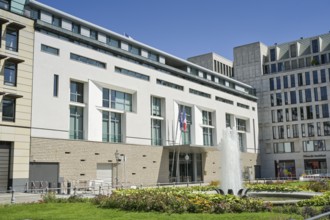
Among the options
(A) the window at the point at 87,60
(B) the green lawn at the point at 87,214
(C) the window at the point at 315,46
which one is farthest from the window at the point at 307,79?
(B) the green lawn at the point at 87,214

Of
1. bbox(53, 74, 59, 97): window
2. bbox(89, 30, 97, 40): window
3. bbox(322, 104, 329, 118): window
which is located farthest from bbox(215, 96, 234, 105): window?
bbox(53, 74, 59, 97): window

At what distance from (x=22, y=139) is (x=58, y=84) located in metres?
7.06

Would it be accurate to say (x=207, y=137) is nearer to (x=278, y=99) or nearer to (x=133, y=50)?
(x=133, y=50)

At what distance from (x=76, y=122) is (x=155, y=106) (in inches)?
543

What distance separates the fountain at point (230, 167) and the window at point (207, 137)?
1258 inches

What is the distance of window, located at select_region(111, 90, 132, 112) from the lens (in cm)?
4474

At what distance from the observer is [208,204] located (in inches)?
619

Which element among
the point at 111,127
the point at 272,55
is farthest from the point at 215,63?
the point at 111,127

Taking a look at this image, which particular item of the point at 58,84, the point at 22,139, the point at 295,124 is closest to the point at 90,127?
the point at 58,84

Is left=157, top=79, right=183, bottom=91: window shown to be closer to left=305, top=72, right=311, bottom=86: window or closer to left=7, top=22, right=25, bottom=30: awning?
left=7, top=22, right=25, bottom=30: awning

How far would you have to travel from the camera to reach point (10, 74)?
33.5 metres

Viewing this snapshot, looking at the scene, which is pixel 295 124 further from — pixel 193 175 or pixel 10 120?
pixel 10 120

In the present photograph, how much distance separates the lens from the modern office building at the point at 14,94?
32.3 metres

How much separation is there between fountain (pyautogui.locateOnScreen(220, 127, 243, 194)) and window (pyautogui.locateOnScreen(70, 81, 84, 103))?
19338mm
